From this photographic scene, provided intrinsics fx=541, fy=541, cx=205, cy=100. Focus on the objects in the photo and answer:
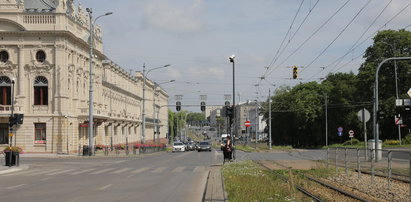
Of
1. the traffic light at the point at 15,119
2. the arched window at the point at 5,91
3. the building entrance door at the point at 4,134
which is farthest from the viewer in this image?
the arched window at the point at 5,91

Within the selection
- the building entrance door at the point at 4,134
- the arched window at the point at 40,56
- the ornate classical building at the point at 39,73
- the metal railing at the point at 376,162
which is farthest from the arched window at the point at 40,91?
the metal railing at the point at 376,162

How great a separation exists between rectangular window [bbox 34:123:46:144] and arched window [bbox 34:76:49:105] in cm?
255

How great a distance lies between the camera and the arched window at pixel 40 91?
2418 inches

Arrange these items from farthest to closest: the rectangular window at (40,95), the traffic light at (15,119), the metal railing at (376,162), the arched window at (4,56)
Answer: the rectangular window at (40,95) < the arched window at (4,56) < the traffic light at (15,119) < the metal railing at (376,162)

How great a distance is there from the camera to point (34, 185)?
19.5 meters

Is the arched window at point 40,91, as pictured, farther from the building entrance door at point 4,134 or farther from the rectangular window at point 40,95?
the building entrance door at point 4,134

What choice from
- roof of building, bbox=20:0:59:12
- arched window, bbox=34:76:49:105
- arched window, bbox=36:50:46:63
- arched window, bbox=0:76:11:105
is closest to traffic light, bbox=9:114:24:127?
arched window, bbox=34:76:49:105

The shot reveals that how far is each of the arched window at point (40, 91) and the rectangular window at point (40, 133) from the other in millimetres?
2545

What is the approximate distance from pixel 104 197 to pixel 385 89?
5893 centimetres

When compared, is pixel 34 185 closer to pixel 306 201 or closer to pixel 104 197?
pixel 104 197

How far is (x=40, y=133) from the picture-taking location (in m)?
60.9

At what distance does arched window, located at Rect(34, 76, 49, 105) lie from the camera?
6141 cm

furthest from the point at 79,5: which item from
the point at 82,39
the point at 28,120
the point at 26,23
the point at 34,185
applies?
the point at 34,185

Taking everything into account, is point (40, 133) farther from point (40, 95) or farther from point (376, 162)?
point (376, 162)
